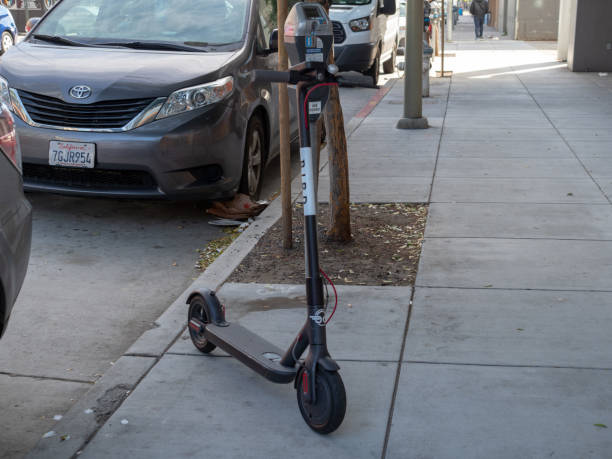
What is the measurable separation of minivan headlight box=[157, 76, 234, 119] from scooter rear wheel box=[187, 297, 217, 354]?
2.46m

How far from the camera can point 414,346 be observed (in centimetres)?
407

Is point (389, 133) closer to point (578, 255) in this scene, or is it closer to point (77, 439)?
point (578, 255)

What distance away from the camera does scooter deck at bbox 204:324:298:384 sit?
3445mm

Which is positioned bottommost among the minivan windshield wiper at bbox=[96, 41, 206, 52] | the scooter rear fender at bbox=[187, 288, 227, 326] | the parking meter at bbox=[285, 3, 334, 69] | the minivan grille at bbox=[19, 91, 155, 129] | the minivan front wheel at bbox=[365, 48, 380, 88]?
the minivan front wheel at bbox=[365, 48, 380, 88]

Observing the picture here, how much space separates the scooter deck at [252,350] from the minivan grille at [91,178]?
2.62 m

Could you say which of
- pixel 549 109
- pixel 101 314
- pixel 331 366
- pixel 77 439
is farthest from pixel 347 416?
pixel 549 109

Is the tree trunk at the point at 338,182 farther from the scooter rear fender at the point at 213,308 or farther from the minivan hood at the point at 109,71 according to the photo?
the scooter rear fender at the point at 213,308

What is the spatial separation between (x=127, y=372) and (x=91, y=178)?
2.81m

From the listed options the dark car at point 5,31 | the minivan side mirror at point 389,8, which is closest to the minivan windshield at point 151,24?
the minivan side mirror at point 389,8

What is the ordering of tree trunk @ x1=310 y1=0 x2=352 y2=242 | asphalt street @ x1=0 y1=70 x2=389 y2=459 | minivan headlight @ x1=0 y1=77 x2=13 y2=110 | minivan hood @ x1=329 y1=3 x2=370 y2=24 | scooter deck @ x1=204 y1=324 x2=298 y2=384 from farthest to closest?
minivan hood @ x1=329 y1=3 x2=370 y2=24 → minivan headlight @ x1=0 y1=77 x2=13 y2=110 → tree trunk @ x1=310 y1=0 x2=352 y2=242 → asphalt street @ x1=0 y1=70 x2=389 y2=459 → scooter deck @ x1=204 y1=324 x2=298 y2=384

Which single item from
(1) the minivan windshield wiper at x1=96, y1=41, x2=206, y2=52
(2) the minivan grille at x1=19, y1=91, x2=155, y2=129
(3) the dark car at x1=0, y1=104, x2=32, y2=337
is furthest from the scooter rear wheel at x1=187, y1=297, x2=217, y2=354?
(1) the minivan windshield wiper at x1=96, y1=41, x2=206, y2=52

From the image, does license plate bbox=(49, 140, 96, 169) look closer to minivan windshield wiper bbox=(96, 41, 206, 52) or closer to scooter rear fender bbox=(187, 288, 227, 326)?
minivan windshield wiper bbox=(96, 41, 206, 52)

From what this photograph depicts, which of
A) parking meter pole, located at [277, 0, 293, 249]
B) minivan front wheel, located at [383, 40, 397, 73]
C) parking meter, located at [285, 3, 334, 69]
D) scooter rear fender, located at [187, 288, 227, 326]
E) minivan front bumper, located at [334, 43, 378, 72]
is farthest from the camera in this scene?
minivan front wheel, located at [383, 40, 397, 73]

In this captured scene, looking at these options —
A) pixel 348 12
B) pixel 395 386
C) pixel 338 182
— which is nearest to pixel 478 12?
pixel 348 12
